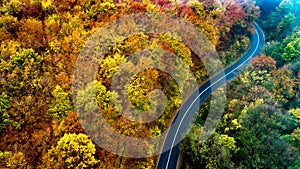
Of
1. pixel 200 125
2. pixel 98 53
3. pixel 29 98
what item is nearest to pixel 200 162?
pixel 200 125

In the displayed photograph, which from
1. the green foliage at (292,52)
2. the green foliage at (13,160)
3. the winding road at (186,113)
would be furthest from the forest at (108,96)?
the green foliage at (292,52)

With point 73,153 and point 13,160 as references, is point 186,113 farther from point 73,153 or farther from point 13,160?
point 13,160

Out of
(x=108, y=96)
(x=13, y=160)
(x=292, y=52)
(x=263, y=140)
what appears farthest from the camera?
(x=292, y=52)

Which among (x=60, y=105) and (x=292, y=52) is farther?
(x=292, y=52)

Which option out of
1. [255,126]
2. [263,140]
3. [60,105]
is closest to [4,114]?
[60,105]

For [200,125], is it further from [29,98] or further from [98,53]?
[29,98]
